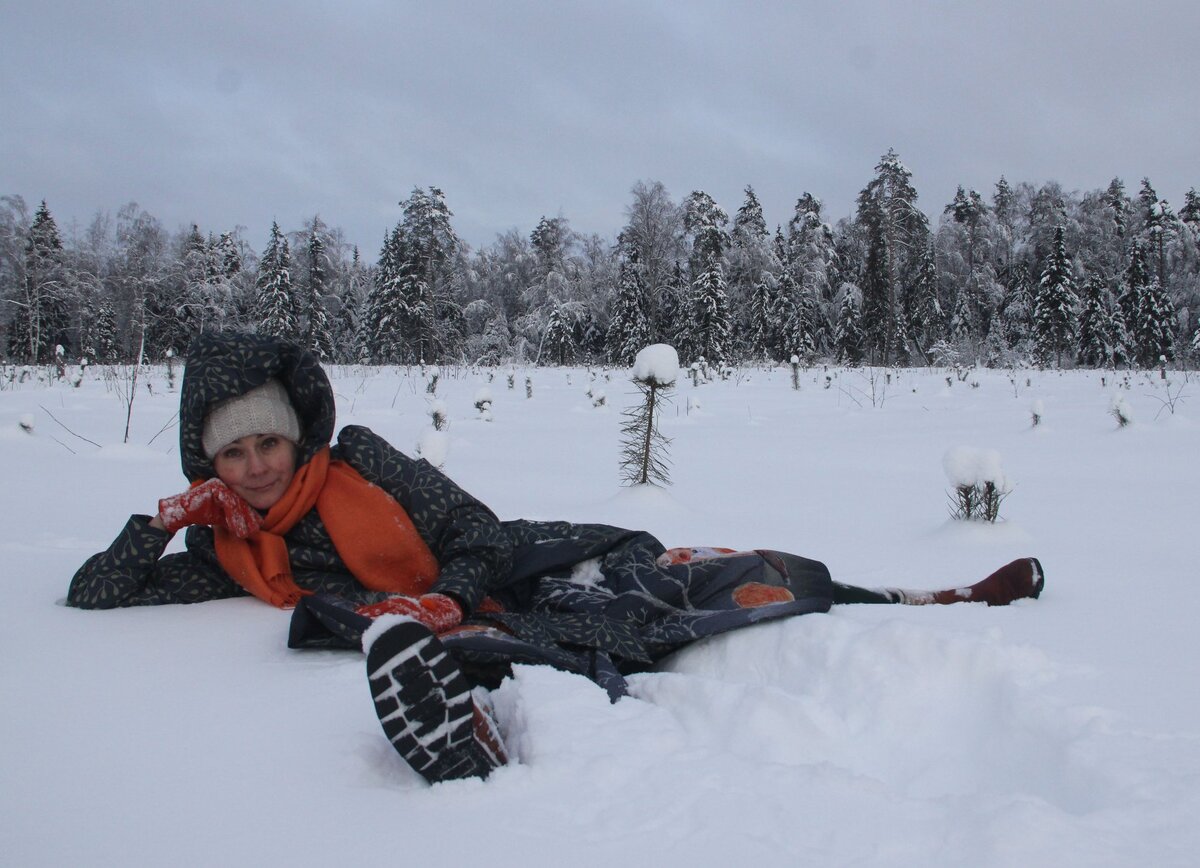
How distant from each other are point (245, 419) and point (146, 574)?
54cm

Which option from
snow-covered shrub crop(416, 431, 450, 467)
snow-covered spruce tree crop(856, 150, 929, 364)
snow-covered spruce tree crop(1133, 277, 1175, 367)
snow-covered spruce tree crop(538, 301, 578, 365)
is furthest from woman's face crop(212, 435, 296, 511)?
snow-covered spruce tree crop(1133, 277, 1175, 367)

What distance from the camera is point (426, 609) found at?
1.64 metres

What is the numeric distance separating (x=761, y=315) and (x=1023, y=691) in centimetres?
2890

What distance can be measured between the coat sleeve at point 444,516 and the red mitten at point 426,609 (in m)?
0.08

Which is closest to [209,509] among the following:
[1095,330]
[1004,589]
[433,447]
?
[433,447]

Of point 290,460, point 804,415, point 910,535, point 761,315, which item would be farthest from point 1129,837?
point 761,315

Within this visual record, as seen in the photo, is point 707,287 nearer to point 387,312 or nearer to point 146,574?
point 387,312

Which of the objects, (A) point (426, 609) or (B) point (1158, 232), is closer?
(A) point (426, 609)

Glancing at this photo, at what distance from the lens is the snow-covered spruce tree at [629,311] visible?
26422 mm

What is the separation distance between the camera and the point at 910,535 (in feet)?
11.2

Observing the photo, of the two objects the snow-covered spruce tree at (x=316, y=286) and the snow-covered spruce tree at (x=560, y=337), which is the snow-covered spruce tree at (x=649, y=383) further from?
the snow-covered spruce tree at (x=316, y=286)

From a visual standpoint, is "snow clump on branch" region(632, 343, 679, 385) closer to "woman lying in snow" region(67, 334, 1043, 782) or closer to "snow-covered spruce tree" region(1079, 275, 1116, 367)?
"woman lying in snow" region(67, 334, 1043, 782)

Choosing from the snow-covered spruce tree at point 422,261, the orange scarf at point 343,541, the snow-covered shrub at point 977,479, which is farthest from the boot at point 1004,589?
the snow-covered spruce tree at point 422,261

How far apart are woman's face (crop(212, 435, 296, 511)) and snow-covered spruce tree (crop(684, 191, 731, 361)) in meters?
24.1
